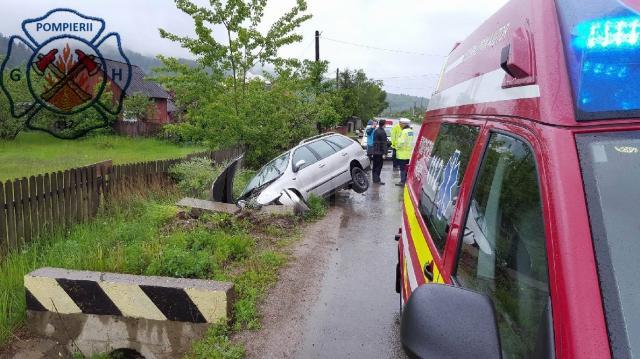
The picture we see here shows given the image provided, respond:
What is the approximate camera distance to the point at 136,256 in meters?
4.96

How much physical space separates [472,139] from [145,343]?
3.23 meters

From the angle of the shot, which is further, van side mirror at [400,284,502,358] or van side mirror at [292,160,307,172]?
van side mirror at [292,160,307,172]

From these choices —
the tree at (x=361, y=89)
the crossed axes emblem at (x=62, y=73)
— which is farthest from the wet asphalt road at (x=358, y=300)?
the tree at (x=361, y=89)

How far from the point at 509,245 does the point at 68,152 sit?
32.9 meters

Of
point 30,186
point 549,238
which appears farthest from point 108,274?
point 549,238

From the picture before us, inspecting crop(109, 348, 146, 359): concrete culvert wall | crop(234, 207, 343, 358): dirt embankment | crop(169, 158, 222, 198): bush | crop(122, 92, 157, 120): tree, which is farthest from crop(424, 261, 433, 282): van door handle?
crop(122, 92, 157, 120): tree

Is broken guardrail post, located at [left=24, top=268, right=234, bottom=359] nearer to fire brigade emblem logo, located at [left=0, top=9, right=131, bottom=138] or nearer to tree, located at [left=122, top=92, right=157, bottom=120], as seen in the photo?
fire brigade emblem logo, located at [left=0, top=9, right=131, bottom=138]

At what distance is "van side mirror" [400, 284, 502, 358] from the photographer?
4.18 ft

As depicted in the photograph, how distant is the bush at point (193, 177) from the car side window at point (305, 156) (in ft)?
6.50

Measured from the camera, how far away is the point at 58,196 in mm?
7250

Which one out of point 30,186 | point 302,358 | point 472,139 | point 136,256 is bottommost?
point 302,358

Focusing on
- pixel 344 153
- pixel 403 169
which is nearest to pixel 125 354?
pixel 344 153

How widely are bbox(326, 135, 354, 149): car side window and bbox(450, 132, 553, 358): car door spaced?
9020 millimetres

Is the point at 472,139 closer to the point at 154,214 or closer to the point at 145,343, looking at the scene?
the point at 145,343
